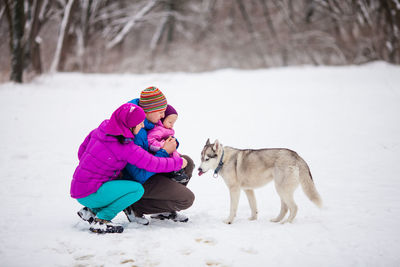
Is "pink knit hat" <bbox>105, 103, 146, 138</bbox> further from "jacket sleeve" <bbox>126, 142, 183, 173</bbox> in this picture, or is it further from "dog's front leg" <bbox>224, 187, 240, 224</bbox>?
"dog's front leg" <bbox>224, 187, 240, 224</bbox>

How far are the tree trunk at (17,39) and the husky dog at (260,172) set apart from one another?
1069 centimetres

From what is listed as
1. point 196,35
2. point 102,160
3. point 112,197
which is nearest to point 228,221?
point 112,197

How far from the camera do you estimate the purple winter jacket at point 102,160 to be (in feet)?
10.8

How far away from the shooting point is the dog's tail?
149 inches

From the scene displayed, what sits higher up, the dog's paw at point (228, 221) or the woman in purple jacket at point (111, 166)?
the woman in purple jacket at point (111, 166)

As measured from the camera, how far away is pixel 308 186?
3.88 metres

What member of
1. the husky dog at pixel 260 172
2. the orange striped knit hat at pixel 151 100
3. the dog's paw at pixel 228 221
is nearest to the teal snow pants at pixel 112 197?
the orange striped knit hat at pixel 151 100

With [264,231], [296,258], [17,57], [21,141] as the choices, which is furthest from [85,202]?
[17,57]

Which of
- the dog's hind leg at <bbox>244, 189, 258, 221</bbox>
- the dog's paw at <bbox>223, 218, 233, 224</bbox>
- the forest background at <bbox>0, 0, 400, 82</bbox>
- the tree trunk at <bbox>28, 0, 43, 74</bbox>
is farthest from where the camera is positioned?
the forest background at <bbox>0, 0, 400, 82</bbox>

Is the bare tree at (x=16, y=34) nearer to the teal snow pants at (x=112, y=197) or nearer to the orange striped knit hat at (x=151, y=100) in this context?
the orange striped knit hat at (x=151, y=100)

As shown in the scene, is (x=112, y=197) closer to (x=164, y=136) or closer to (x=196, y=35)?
(x=164, y=136)

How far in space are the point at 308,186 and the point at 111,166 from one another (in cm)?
244

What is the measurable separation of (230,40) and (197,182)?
1789 cm

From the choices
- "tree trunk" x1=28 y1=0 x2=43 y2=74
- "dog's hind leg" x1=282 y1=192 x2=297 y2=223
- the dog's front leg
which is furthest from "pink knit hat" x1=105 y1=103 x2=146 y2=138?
"tree trunk" x1=28 y1=0 x2=43 y2=74
